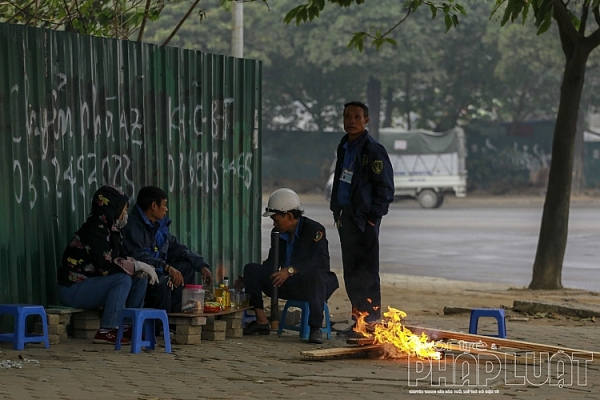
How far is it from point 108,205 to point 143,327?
97 centimetres

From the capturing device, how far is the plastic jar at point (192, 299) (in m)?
8.30

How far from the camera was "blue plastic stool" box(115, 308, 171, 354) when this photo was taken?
7.52 metres

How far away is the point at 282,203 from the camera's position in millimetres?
8680

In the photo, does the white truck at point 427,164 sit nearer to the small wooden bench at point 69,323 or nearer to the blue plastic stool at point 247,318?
the blue plastic stool at point 247,318

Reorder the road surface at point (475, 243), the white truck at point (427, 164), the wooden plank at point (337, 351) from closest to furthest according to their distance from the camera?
the wooden plank at point (337, 351), the road surface at point (475, 243), the white truck at point (427, 164)

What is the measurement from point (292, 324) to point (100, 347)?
1.88m

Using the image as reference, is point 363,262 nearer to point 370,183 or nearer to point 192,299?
point 370,183

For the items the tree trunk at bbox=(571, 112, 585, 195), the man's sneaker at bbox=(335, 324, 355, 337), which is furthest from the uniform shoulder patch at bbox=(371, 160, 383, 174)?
the tree trunk at bbox=(571, 112, 585, 195)

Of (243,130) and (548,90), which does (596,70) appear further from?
(243,130)

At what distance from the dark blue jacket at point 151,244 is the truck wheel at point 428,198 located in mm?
27165

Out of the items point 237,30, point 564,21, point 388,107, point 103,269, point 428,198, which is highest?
point 388,107

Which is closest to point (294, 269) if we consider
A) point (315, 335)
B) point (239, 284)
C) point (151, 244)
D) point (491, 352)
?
point (315, 335)

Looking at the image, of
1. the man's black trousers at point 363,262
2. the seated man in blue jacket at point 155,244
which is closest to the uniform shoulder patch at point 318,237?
the man's black trousers at point 363,262

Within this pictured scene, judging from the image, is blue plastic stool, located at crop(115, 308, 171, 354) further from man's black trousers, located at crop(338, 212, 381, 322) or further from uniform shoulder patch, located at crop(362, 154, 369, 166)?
uniform shoulder patch, located at crop(362, 154, 369, 166)
